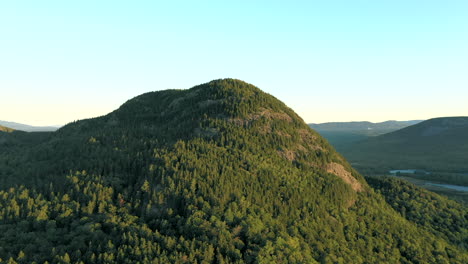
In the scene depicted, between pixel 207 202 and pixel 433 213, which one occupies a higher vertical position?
pixel 207 202

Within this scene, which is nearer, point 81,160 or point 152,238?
point 152,238

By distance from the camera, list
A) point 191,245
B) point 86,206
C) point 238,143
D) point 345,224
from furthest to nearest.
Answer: point 238,143
point 345,224
point 86,206
point 191,245

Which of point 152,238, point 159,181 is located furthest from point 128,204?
point 152,238

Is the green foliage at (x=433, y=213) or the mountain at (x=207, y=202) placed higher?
the mountain at (x=207, y=202)

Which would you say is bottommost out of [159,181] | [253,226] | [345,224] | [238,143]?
[345,224]

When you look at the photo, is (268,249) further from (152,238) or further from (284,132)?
(284,132)

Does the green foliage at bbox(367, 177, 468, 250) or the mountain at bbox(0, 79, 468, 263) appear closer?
the mountain at bbox(0, 79, 468, 263)

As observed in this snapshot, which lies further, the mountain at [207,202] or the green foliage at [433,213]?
the green foliage at [433,213]

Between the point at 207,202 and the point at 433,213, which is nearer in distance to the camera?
the point at 207,202
